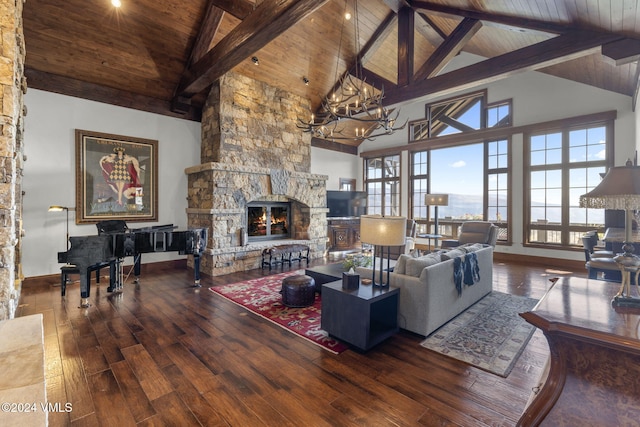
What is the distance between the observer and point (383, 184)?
10445 mm

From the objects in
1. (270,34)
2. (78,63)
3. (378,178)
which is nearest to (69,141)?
(78,63)

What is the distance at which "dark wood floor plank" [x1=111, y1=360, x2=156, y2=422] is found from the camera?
78.7 inches

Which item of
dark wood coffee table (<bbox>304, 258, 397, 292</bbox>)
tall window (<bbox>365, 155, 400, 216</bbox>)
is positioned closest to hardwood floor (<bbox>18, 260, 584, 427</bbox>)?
dark wood coffee table (<bbox>304, 258, 397, 292</bbox>)

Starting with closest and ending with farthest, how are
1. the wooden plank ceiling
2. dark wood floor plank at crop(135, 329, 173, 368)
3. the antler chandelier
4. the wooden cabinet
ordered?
dark wood floor plank at crop(135, 329, 173, 368), the wooden plank ceiling, the antler chandelier, the wooden cabinet

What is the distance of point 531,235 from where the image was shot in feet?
24.2

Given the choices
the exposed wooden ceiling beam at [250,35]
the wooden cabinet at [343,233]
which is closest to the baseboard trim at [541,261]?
the wooden cabinet at [343,233]

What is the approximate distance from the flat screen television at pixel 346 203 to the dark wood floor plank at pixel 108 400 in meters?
7.30

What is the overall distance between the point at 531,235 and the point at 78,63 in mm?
10482

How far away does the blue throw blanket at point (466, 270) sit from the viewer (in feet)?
11.5

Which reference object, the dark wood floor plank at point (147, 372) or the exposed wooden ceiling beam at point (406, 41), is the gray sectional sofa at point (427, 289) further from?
the exposed wooden ceiling beam at point (406, 41)

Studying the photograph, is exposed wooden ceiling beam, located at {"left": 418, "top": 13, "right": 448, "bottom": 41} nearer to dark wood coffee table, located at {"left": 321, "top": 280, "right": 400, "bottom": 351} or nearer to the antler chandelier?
the antler chandelier

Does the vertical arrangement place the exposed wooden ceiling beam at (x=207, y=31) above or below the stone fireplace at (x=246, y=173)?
above

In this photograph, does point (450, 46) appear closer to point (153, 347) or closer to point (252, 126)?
point (252, 126)

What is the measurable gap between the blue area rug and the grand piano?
3.83m
